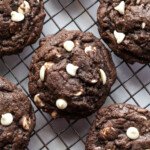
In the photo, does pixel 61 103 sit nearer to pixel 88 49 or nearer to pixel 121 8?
pixel 88 49

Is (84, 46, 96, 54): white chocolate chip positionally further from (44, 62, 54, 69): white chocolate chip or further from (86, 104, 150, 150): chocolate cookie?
(86, 104, 150, 150): chocolate cookie

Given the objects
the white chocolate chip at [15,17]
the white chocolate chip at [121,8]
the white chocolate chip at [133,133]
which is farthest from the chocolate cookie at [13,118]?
the white chocolate chip at [121,8]

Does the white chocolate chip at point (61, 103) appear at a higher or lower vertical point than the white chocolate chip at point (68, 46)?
lower

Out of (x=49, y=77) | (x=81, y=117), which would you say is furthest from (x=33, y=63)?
(x=81, y=117)

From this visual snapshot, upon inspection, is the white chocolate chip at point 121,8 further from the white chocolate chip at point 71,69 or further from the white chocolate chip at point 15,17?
the white chocolate chip at point 15,17

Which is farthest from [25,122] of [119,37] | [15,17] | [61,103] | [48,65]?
[119,37]

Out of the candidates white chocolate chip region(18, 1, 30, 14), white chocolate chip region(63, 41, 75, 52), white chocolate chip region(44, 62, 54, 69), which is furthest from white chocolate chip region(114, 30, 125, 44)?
white chocolate chip region(18, 1, 30, 14)
